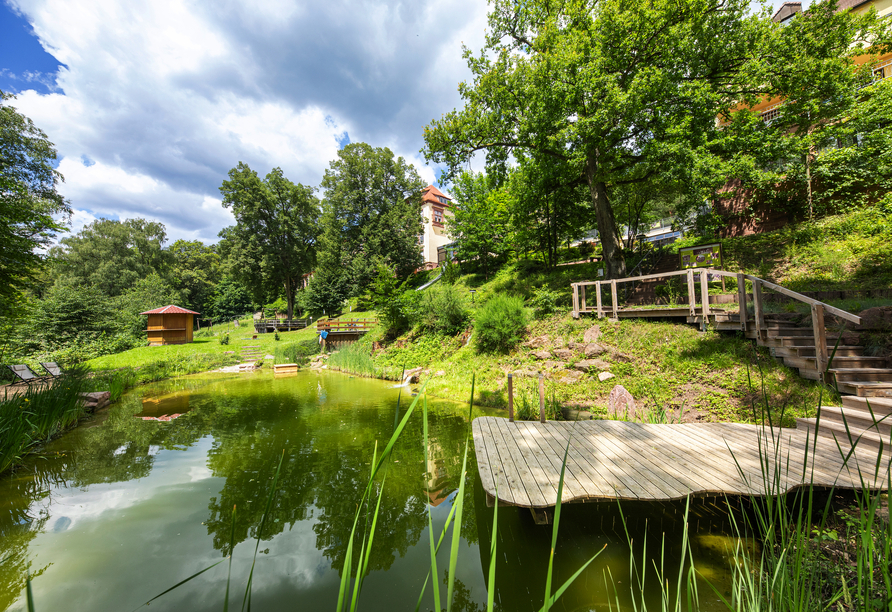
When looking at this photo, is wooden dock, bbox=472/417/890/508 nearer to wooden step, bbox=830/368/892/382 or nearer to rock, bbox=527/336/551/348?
wooden step, bbox=830/368/892/382

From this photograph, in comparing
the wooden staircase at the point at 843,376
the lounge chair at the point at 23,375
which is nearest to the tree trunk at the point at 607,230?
the wooden staircase at the point at 843,376

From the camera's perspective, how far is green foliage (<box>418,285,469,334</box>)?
14844mm

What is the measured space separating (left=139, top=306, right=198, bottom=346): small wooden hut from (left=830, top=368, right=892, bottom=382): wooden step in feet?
91.9

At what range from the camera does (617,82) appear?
11.5m

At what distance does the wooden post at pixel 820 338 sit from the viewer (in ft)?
17.5

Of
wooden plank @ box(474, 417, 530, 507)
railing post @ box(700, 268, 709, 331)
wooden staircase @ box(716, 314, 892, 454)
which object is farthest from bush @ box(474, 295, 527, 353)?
wooden plank @ box(474, 417, 530, 507)

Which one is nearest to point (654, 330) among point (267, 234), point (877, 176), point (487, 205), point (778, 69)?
point (778, 69)

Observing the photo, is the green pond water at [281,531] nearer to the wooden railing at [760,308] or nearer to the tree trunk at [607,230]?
the wooden railing at [760,308]

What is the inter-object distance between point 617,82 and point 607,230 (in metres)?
4.56

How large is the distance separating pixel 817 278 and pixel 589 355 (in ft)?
21.9

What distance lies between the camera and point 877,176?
11000 millimetres

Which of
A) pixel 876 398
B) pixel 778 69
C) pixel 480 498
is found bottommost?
pixel 480 498

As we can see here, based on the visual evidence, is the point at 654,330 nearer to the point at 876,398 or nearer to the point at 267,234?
the point at 876,398

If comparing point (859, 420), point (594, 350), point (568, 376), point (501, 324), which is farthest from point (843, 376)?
point (501, 324)
